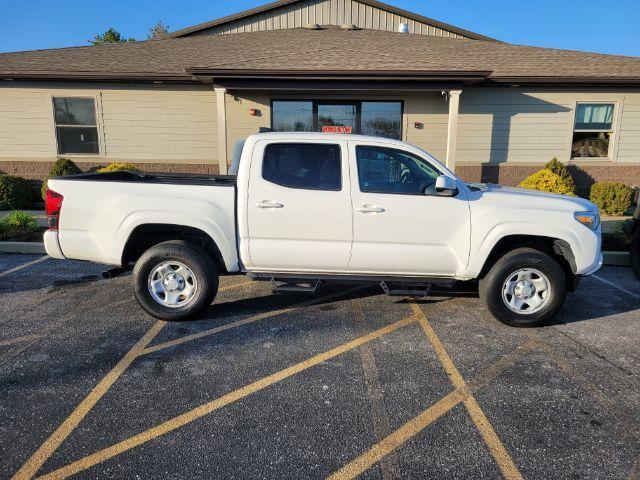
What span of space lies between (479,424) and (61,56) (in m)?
15.1

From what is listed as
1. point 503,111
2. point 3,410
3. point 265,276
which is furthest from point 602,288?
point 503,111

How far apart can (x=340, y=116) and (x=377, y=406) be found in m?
10.8

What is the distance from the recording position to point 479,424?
3041 mm

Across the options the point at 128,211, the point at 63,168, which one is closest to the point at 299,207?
the point at 128,211

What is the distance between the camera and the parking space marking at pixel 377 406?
2613 millimetres

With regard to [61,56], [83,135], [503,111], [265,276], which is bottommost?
[265,276]

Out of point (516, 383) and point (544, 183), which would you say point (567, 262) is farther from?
point (544, 183)

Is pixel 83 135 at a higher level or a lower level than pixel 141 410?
higher

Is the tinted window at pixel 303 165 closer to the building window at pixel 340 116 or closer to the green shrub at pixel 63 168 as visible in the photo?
the building window at pixel 340 116

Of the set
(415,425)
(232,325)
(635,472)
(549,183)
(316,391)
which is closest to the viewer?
(635,472)

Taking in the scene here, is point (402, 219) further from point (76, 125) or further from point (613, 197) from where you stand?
point (76, 125)

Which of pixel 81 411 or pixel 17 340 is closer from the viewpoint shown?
pixel 81 411

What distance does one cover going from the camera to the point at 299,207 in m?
4.59

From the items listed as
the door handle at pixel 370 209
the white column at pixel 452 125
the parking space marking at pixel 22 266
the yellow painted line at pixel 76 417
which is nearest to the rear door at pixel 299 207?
the door handle at pixel 370 209
